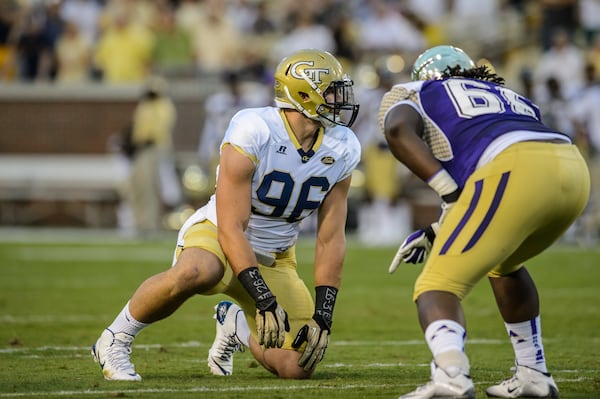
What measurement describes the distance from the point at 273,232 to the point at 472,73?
126 centimetres

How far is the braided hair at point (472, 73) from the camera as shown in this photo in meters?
5.51

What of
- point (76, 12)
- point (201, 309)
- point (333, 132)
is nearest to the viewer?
point (333, 132)

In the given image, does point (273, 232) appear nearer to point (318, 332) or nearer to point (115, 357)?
point (318, 332)

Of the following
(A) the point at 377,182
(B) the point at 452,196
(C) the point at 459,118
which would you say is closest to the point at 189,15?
(A) the point at 377,182

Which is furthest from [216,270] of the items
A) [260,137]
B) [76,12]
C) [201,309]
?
[76,12]

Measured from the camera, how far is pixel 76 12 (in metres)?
20.5

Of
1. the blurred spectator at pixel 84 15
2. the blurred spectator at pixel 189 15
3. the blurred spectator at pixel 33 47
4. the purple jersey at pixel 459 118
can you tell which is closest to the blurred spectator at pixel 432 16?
the blurred spectator at pixel 189 15

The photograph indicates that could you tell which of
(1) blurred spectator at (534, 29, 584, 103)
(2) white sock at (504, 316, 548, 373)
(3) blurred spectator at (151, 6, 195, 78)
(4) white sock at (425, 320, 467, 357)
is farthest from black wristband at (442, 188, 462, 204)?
(3) blurred spectator at (151, 6, 195, 78)

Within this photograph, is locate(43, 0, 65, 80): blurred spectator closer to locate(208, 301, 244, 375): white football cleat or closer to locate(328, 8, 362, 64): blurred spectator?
locate(328, 8, 362, 64): blurred spectator

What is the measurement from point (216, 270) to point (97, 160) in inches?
575

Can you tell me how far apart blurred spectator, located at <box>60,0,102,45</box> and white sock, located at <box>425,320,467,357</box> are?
1624 cm

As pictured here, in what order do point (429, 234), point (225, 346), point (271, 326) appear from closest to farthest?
1. point (429, 234)
2. point (271, 326)
3. point (225, 346)

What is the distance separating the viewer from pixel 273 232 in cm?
600

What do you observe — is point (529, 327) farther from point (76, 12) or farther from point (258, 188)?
point (76, 12)
